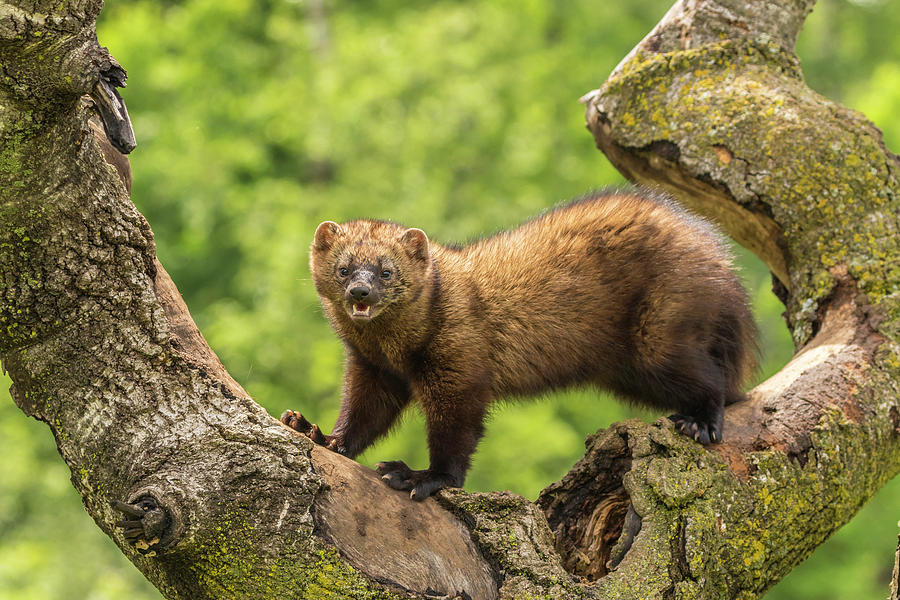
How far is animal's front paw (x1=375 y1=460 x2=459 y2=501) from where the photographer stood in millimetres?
4859

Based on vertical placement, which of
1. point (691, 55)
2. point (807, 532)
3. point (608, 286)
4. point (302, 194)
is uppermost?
point (302, 194)

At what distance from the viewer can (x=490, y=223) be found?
17.8m

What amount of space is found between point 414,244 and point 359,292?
1.99ft

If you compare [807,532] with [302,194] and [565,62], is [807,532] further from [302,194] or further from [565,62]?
[565,62]

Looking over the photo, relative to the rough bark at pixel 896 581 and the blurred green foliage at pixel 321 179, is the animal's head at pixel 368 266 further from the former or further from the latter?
the blurred green foliage at pixel 321 179

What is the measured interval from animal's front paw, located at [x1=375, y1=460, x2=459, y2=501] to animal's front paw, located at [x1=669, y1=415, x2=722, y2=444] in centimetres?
133

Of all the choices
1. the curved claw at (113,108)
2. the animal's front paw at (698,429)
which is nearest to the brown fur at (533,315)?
the animal's front paw at (698,429)

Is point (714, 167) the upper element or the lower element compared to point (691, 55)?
lower

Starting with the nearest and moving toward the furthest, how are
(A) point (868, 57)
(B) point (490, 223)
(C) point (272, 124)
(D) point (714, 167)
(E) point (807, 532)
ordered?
(E) point (807, 532) → (D) point (714, 167) → (B) point (490, 223) → (C) point (272, 124) → (A) point (868, 57)

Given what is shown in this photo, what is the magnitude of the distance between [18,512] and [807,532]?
55.6 ft

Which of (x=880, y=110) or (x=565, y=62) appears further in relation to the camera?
(x=565, y=62)

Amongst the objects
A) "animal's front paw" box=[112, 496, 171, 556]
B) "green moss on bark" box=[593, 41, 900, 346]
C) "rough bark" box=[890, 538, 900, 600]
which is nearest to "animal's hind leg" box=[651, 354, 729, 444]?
"green moss on bark" box=[593, 41, 900, 346]

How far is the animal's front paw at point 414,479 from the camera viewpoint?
191 inches

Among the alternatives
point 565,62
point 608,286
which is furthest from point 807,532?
point 565,62
